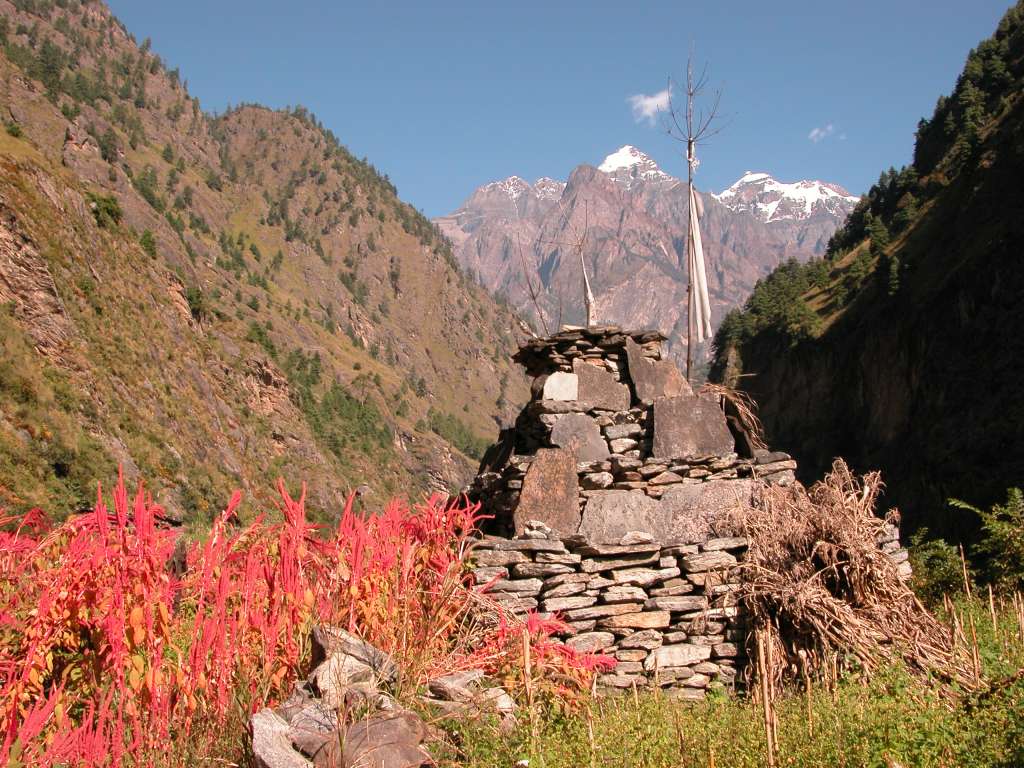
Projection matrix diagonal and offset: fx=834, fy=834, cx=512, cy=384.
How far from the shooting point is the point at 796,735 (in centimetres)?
460

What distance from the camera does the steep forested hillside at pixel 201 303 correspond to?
27.5 metres

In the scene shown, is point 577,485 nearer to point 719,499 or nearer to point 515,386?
point 719,499

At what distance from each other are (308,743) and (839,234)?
89.6 m

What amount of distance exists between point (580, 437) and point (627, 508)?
47.1 inches

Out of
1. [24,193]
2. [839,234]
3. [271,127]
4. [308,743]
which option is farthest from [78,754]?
[271,127]

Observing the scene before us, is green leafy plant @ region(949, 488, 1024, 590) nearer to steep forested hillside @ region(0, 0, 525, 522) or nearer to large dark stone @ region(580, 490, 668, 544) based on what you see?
large dark stone @ region(580, 490, 668, 544)

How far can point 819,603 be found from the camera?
245 inches

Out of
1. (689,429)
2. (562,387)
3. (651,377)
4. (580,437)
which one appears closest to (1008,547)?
(689,429)

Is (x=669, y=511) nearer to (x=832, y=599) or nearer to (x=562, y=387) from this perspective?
(x=832, y=599)

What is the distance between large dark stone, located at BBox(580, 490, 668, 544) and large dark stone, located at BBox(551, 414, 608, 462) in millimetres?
745

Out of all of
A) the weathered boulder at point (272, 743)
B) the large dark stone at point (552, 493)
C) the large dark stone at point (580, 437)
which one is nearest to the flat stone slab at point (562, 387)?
the large dark stone at point (580, 437)

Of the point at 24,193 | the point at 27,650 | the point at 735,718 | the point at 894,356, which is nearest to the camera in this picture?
the point at 27,650

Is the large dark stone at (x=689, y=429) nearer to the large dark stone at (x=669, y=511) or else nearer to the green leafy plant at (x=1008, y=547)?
the large dark stone at (x=669, y=511)

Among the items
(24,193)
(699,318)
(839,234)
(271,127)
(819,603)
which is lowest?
(819,603)
